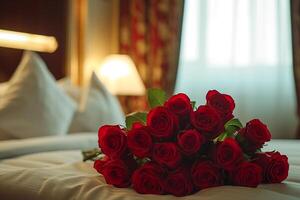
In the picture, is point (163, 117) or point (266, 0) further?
point (266, 0)

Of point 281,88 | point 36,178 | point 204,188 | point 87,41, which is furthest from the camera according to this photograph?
point 87,41

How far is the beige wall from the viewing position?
10.4ft

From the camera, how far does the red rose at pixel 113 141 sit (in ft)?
3.34

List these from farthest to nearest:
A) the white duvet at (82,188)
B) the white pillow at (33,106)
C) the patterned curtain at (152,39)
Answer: the patterned curtain at (152,39) < the white pillow at (33,106) < the white duvet at (82,188)

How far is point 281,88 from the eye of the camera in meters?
3.01

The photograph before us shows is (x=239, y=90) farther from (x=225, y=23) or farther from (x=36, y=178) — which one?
(x=36, y=178)

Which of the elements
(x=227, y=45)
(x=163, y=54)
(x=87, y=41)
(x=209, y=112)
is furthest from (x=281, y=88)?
(x=209, y=112)

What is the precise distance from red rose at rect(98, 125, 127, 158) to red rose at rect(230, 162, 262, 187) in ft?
0.90

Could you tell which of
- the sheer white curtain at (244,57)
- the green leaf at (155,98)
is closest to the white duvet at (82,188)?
the green leaf at (155,98)

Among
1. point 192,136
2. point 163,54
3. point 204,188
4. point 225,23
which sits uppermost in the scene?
point 225,23

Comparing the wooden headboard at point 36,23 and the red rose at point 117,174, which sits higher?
the wooden headboard at point 36,23

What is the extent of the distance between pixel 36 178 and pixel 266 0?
246cm

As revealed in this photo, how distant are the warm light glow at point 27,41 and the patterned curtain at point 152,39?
0.75 meters

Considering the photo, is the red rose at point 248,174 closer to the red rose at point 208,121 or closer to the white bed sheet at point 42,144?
the red rose at point 208,121
